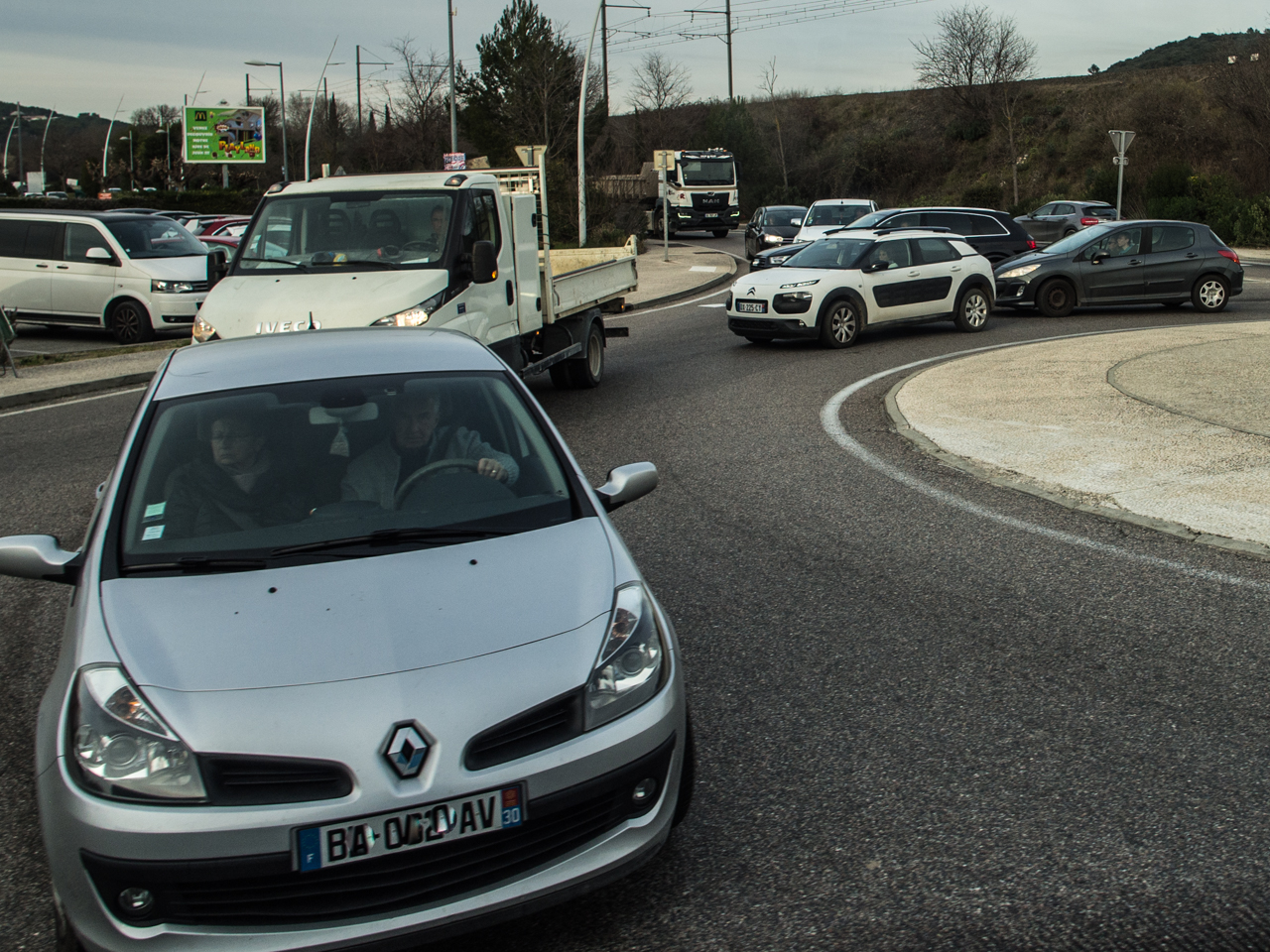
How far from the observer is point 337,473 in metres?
3.96

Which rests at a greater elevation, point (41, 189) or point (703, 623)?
point (41, 189)

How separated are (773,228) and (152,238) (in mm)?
19562

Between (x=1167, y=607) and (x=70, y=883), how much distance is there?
4809mm

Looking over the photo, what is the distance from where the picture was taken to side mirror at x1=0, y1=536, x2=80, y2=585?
359 cm

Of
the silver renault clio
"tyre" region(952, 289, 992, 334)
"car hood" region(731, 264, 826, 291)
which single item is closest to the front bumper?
the silver renault clio

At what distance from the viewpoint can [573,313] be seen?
40.7ft

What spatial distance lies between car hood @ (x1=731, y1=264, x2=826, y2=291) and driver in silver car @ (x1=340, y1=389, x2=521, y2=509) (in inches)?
504

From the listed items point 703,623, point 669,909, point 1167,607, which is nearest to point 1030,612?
point 1167,607

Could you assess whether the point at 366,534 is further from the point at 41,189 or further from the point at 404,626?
the point at 41,189

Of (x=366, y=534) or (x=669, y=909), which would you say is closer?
(x=669, y=909)

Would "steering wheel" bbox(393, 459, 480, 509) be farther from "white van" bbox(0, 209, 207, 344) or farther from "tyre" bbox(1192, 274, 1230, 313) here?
"tyre" bbox(1192, 274, 1230, 313)

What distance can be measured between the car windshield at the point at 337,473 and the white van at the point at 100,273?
15.7 metres

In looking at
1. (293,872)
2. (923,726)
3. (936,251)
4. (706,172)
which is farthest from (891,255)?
(706,172)

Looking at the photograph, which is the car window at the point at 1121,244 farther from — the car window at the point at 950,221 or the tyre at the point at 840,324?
the tyre at the point at 840,324
